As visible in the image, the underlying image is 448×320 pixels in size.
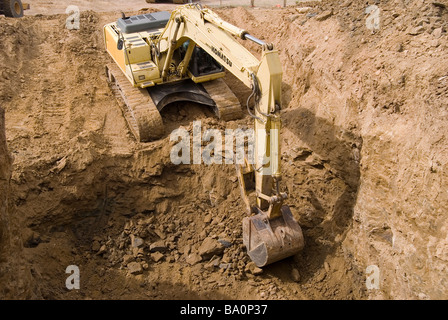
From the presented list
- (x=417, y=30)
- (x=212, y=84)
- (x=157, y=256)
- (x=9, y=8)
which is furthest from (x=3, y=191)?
(x=9, y=8)

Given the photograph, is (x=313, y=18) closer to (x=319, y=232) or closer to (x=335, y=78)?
(x=335, y=78)

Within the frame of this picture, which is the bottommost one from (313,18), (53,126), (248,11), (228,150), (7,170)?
(7,170)

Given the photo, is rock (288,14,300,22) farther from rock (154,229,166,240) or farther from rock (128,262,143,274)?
rock (128,262,143,274)

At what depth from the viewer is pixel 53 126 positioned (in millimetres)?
10539

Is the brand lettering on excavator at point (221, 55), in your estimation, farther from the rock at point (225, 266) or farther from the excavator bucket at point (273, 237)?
the rock at point (225, 266)

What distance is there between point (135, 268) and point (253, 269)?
2042 millimetres

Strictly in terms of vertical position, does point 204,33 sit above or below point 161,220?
above

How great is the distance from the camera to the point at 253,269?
7.92m

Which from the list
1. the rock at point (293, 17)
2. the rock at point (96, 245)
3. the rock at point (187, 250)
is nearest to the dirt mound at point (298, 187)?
the rock at point (187, 250)

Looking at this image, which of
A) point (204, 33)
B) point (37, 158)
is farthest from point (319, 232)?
point (37, 158)

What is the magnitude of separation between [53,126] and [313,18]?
671 cm

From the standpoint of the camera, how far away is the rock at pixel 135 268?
7957 millimetres

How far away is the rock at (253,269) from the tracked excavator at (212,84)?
0.56ft

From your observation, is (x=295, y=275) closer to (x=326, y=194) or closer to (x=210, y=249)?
(x=210, y=249)
